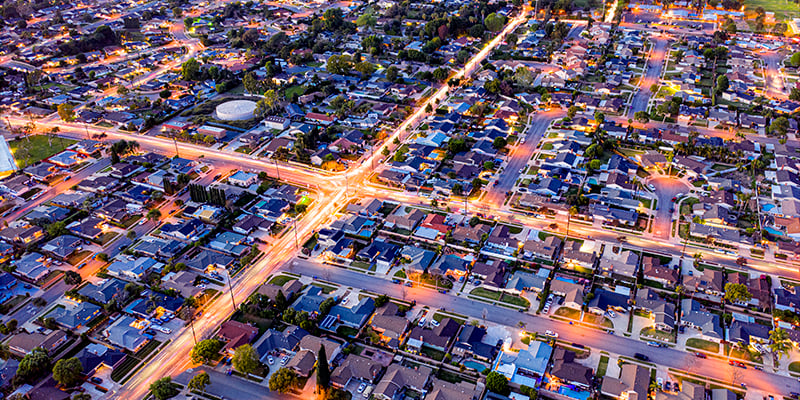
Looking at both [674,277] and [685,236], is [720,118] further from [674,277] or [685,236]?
[674,277]

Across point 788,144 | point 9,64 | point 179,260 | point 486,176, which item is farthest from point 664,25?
point 9,64

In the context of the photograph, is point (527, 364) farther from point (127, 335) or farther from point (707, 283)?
point (127, 335)

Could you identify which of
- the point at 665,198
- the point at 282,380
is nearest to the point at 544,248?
the point at 665,198

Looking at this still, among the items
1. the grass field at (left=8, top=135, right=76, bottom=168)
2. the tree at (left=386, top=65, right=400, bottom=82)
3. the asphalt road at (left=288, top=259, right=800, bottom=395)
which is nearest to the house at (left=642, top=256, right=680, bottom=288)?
the asphalt road at (left=288, top=259, right=800, bottom=395)

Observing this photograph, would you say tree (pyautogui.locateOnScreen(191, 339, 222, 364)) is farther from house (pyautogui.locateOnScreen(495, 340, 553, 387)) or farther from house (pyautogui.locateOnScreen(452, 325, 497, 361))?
house (pyautogui.locateOnScreen(495, 340, 553, 387))

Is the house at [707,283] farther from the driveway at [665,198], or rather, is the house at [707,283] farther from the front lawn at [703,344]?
the driveway at [665,198]

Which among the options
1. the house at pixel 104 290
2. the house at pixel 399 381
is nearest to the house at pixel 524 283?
the house at pixel 399 381
